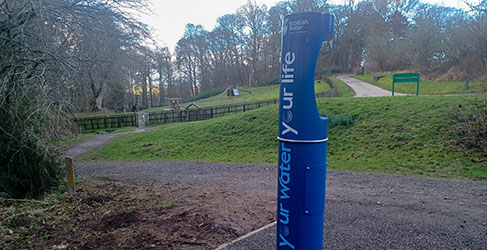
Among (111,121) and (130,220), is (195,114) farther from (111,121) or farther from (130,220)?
(130,220)

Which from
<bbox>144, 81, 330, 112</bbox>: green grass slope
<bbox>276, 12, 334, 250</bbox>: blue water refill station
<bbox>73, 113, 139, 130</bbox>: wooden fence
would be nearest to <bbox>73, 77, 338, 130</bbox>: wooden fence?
<bbox>73, 113, 139, 130</bbox>: wooden fence

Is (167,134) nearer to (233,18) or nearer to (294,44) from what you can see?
(294,44)

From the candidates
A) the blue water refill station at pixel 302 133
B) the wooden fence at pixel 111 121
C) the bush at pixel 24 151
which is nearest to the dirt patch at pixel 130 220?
the bush at pixel 24 151

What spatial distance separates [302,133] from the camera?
82.4 inches

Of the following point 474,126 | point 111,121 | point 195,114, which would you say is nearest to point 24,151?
point 474,126

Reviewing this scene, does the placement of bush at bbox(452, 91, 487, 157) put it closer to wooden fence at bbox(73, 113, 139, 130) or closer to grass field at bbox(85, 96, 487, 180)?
grass field at bbox(85, 96, 487, 180)

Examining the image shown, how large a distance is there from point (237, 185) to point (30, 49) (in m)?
5.18

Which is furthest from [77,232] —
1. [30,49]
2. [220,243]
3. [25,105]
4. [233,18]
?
[233,18]

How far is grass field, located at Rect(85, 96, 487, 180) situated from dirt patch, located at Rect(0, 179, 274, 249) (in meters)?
4.85

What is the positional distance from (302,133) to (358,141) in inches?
365

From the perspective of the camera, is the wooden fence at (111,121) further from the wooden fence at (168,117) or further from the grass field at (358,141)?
the grass field at (358,141)

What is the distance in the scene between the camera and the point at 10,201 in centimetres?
534

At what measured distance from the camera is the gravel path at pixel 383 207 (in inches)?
143

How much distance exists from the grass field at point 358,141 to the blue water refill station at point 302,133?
6.48 m
